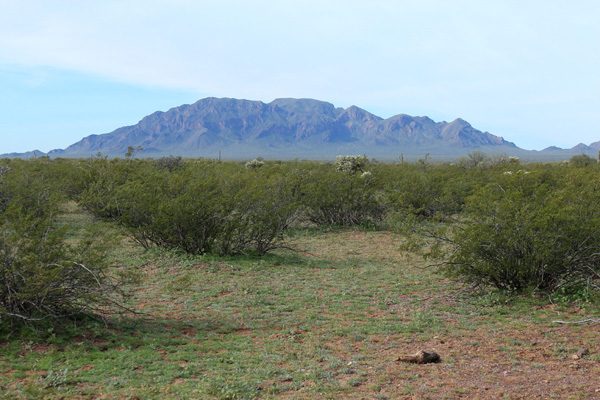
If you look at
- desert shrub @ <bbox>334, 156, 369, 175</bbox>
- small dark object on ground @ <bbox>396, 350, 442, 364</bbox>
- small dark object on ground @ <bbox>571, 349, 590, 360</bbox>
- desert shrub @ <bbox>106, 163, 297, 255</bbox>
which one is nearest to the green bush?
desert shrub @ <bbox>106, 163, 297, 255</bbox>

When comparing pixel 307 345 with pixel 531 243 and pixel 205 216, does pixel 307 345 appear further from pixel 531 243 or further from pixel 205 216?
pixel 205 216

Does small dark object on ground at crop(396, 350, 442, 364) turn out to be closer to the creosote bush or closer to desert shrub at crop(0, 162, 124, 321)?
the creosote bush

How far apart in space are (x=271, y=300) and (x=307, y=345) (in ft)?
8.09

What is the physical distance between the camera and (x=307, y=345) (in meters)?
6.17

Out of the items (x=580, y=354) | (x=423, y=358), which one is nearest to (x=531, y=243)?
(x=580, y=354)

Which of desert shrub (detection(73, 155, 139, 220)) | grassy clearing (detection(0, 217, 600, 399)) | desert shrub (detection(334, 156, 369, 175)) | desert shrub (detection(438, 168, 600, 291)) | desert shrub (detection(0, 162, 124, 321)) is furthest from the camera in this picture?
desert shrub (detection(334, 156, 369, 175))

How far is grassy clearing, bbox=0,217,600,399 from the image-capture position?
4703mm

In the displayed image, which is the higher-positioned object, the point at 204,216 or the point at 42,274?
the point at 204,216

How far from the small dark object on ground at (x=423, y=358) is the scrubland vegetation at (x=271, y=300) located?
14 centimetres

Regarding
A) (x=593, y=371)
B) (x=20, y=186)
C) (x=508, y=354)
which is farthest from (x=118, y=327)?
(x=20, y=186)

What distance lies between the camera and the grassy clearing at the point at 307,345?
470 centimetres

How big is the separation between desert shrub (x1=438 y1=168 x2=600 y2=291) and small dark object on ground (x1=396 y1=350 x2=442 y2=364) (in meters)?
3.10

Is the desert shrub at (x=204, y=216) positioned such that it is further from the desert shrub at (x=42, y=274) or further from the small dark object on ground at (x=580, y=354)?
the small dark object on ground at (x=580, y=354)

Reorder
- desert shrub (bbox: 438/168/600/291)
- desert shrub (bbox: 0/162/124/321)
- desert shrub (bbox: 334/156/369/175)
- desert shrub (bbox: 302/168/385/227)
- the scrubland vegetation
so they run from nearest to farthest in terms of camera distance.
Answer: the scrubland vegetation
desert shrub (bbox: 0/162/124/321)
desert shrub (bbox: 438/168/600/291)
desert shrub (bbox: 302/168/385/227)
desert shrub (bbox: 334/156/369/175)
